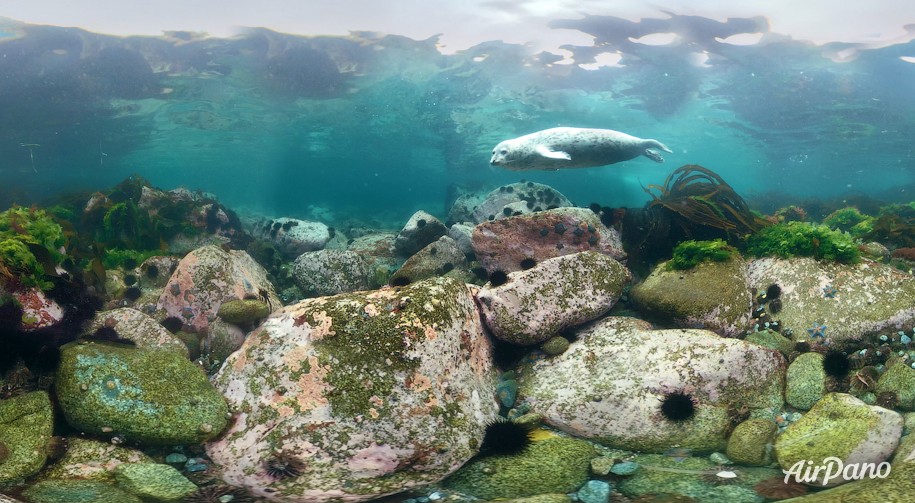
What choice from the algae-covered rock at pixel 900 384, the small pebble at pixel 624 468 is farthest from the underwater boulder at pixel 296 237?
the algae-covered rock at pixel 900 384

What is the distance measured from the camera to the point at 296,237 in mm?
15156

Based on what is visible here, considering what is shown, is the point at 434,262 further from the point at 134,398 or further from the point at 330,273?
the point at 134,398

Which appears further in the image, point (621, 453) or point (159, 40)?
point (159, 40)

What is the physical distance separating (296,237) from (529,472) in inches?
508

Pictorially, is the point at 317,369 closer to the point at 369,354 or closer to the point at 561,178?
the point at 369,354

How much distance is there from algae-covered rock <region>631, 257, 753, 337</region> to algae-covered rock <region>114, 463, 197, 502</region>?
6.29m

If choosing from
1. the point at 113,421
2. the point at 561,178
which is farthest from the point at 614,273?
the point at 561,178

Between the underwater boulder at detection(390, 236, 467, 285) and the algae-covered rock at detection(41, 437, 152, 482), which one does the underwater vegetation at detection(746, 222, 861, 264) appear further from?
the algae-covered rock at detection(41, 437, 152, 482)

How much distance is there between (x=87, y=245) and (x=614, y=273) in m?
12.6

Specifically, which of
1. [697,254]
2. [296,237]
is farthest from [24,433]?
[296,237]

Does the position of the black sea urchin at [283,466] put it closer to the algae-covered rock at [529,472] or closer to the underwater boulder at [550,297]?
the algae-covered rock at [529,472]

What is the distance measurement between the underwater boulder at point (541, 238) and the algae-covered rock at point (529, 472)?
170 inches

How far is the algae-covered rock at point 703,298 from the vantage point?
6.47 m

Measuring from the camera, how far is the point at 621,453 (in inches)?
191
